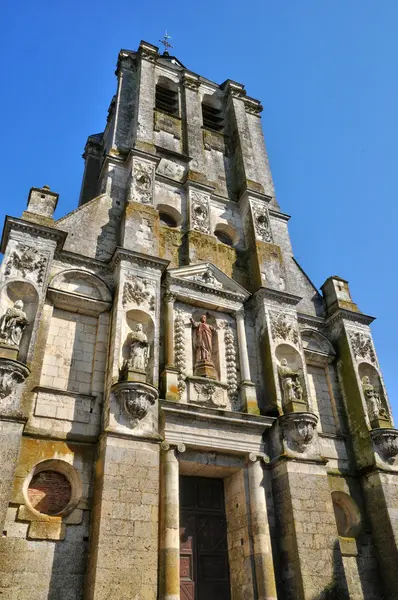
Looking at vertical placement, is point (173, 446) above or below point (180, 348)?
below

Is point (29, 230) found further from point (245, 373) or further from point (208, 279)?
point (245, 373)

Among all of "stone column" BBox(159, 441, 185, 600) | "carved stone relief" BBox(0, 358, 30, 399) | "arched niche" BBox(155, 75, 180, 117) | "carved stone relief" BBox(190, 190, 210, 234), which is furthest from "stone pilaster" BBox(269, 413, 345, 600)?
"arched niche" BBox(155, 75, 180, 117)

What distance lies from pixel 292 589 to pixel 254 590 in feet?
2.59

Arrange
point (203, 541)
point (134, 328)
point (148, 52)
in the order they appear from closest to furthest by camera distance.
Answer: point (203, 541), point (134, 328), point (148, 52)

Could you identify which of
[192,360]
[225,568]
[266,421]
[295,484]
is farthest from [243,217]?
[225,568]

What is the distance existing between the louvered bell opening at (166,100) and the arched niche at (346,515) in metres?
13.9

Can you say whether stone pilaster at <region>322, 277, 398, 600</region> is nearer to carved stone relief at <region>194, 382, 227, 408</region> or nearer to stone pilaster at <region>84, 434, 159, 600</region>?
carved stone relief at <region>194, 382, 227, 408</region>

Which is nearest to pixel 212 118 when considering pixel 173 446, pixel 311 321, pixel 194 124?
pixel 194 124

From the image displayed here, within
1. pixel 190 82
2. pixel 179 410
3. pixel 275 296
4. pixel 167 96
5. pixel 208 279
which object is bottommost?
pixel 179 410

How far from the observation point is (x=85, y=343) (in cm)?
1107

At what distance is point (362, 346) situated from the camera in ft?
46.3

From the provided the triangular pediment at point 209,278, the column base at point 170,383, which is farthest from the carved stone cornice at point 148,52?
the column base at point 170,383

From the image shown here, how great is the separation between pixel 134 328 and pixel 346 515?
6853 millimetres

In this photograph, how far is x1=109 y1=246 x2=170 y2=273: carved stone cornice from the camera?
11.7 metres
